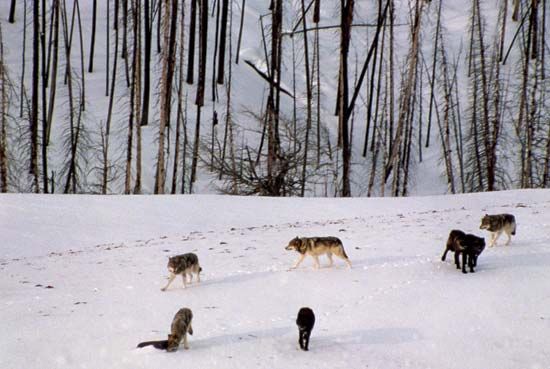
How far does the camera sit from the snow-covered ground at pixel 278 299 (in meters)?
6.35

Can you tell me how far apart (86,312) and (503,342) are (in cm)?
496

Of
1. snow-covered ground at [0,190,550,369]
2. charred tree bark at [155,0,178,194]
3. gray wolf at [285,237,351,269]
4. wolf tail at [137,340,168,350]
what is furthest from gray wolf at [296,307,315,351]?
charred tree bark at [155,0,178,194]

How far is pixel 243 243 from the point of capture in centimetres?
1232

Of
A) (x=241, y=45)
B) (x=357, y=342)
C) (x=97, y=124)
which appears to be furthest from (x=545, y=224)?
(x=241, y=45)

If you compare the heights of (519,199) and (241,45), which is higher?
(241,45)

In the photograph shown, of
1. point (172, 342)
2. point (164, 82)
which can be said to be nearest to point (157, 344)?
point (172, 342)

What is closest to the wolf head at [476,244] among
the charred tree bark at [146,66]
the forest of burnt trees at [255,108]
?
the forest of burnt trees at [255,108]

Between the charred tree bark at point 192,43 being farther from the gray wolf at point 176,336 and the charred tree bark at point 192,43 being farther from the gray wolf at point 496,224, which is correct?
A: the gray wolf at point 176,336

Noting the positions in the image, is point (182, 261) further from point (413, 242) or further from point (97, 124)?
point (97, 124)

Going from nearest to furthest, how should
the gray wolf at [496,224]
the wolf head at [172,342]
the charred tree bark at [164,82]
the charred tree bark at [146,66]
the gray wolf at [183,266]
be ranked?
the wolf head at [172,342]
the gray wolf at [183,266]
the gray wolf at [496,224]
the charred tree bark at [164,82]
the charred tree bark at [146,66]

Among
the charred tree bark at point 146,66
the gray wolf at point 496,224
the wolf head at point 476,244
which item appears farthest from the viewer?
the charred tree bark at point 146,66

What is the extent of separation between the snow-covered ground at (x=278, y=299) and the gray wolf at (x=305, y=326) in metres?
0.12

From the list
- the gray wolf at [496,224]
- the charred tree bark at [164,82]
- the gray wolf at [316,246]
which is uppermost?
the charred tree bark at [164,82]

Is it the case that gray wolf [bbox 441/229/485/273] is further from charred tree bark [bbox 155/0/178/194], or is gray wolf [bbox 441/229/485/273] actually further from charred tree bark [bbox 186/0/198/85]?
charred tree bark [bbox 186/0/198/85]
